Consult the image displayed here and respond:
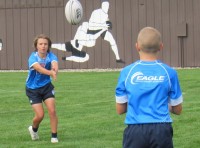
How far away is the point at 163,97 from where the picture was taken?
5.77 m

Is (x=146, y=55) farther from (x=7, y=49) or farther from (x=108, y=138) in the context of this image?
(x=7, y=49)

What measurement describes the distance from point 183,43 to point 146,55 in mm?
23221

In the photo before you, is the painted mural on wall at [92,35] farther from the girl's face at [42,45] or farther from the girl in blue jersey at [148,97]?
the girl in blue jersey at [148,97]

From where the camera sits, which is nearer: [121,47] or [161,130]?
[161,130]

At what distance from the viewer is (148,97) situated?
5.75 meters

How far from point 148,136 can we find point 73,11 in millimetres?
21361

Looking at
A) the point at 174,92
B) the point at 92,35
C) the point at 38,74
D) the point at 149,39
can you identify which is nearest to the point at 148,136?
the point at 174,92

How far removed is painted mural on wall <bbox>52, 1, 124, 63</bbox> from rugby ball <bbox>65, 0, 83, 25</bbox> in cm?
199

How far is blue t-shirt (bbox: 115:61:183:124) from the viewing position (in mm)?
5715

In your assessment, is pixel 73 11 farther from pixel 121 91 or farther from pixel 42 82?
pixel 121 91

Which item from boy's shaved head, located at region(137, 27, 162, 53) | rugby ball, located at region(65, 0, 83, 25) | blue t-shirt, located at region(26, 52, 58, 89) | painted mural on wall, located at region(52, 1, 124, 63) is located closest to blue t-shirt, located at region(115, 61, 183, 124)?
boy's shaved head, located at region(137, 27, 162, 53)

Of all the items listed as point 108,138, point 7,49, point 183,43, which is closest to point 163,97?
point 108,138

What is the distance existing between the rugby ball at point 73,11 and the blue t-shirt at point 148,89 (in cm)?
2098

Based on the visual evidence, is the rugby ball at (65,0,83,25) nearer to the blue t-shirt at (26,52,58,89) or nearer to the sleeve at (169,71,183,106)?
the blue t-shirt at (26,52,58,89)
